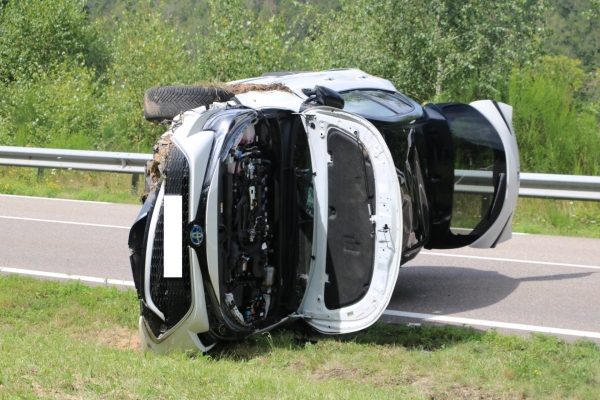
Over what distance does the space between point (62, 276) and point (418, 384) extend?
4.52 m

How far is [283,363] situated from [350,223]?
3.83 feet

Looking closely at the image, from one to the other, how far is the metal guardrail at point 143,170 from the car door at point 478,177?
0.01 meters

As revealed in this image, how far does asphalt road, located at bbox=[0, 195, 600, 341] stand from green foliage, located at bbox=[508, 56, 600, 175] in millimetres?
3189

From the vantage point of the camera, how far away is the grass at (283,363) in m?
4.55

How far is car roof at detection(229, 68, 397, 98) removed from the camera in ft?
22.8

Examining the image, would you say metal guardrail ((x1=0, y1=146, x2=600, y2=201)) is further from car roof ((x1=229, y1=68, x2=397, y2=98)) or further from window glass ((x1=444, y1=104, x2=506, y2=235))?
car roof ((x1=229, y1=68, x2=397, y2=98))

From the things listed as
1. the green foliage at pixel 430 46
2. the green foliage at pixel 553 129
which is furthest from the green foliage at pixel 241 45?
the green foliage at pixel 553 129

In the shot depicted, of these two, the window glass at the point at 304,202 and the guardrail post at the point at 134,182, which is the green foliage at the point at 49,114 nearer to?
the guardrail post at the point at 134,182

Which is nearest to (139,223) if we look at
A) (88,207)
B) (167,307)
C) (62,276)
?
(167,307)

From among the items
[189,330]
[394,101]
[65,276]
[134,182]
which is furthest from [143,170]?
[189,330]

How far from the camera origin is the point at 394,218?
19.1 ft

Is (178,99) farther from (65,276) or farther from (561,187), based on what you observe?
(561,187)

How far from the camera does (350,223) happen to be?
606 cm

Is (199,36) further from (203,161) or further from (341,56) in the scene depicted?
(203,161)
